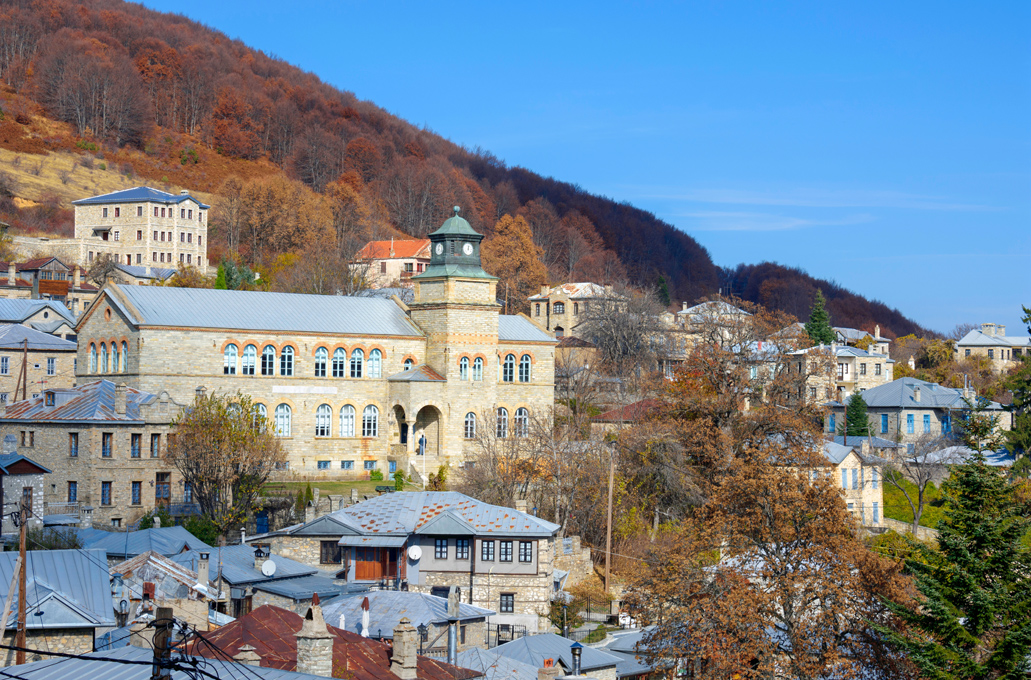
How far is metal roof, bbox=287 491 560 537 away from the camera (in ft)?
144

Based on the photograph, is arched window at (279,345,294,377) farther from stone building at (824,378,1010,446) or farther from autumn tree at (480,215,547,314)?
autumn tree at (480,215,547,314)

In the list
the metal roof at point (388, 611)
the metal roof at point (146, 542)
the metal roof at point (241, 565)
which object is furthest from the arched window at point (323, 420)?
the metal roof at point (388, 611)

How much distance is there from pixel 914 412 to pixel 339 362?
36.6 m

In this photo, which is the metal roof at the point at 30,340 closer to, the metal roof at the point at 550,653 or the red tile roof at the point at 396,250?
the red tile roof at the point at 396,250

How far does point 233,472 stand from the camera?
49.2 m

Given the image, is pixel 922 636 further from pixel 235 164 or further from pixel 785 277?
pixel 785 277

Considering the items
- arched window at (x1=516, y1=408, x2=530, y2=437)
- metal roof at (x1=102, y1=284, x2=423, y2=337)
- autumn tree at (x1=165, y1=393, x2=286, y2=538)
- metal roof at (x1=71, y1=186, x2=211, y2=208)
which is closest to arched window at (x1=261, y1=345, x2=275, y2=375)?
metal roof at (x1=102, y1=284, x2=423, y2=337)

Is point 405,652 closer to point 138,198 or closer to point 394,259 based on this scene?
point 394,259

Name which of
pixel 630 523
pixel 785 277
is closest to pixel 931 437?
pixel 630 523

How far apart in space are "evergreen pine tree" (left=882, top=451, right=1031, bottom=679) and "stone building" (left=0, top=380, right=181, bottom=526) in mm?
31401

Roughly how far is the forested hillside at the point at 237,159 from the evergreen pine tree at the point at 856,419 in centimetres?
5446

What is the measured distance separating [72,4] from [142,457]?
16605 centimetres

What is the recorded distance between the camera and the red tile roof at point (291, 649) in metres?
23.8

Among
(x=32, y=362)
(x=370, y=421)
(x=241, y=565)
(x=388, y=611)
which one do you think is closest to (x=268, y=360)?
(x=370, y=421)
